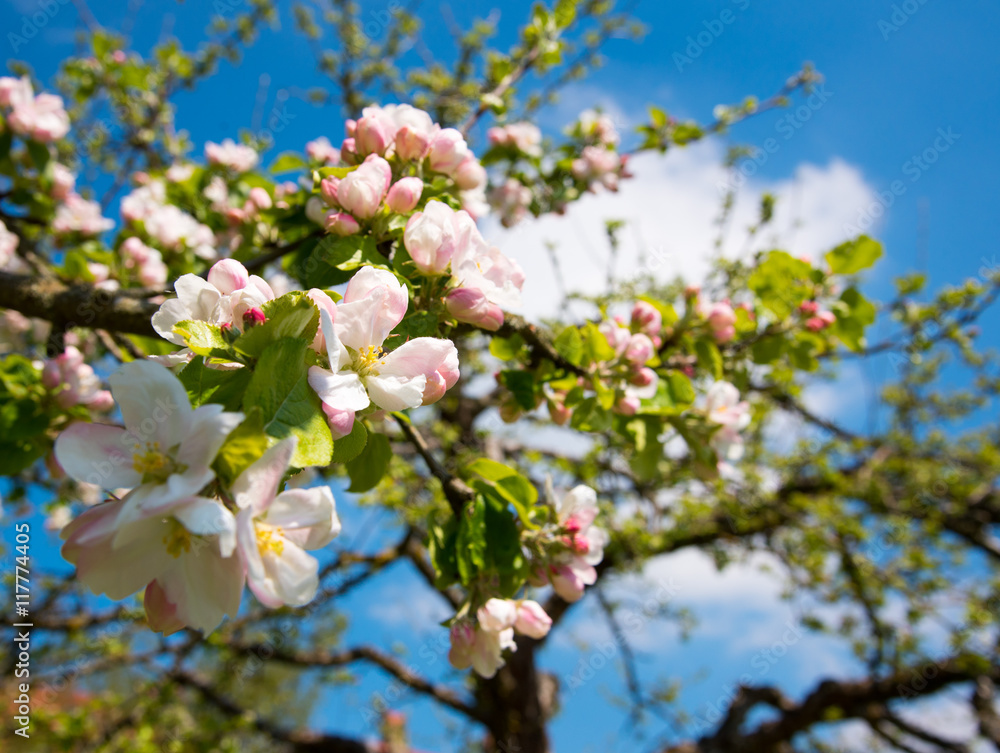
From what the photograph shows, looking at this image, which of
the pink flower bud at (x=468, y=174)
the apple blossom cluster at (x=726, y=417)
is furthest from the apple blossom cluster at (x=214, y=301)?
the apple blossom cluster at (x=726, y=417)

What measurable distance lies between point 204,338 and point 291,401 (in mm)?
140

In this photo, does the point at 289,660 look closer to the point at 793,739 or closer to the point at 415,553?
the point at 415,553

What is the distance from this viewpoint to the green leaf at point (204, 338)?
674 mm

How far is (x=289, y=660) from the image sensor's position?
4.43 metres

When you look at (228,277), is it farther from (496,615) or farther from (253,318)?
(496,615)

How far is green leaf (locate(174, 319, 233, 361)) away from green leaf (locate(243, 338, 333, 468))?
6 centimetres

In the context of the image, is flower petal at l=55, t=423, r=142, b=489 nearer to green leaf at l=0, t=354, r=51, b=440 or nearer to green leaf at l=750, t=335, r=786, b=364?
green leaf at l=0, t=354, r=51, b=440

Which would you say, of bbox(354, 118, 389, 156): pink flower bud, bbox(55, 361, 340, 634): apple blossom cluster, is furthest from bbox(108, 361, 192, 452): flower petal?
bbox(354, 118, 389, 156): pink flower bud

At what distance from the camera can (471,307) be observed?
36.9 inches

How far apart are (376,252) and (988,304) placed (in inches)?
109

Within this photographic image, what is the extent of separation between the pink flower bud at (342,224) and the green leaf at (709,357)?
100cm

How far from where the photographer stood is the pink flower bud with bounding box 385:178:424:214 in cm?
105

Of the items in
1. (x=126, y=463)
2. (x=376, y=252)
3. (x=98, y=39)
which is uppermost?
(x=98, y=39)

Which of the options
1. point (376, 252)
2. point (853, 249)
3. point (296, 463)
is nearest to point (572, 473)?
point (853, 249)
